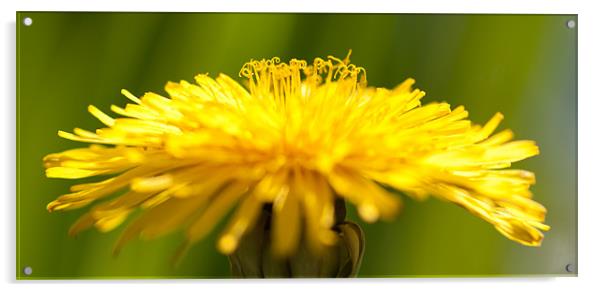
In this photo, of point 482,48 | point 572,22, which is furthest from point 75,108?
point 572,22

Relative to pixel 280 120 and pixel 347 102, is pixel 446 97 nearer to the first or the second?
pixel 347 102

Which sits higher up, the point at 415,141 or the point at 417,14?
the point at 417,14

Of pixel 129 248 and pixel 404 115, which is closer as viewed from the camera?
pixel 404 115

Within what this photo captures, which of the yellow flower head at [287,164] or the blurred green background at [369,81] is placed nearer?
the yellow flower head at [287,164]

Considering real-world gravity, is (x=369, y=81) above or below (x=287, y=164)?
above

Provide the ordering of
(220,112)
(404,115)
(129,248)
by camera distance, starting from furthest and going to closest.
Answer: (129,248) → (404,115) → (220,112)
